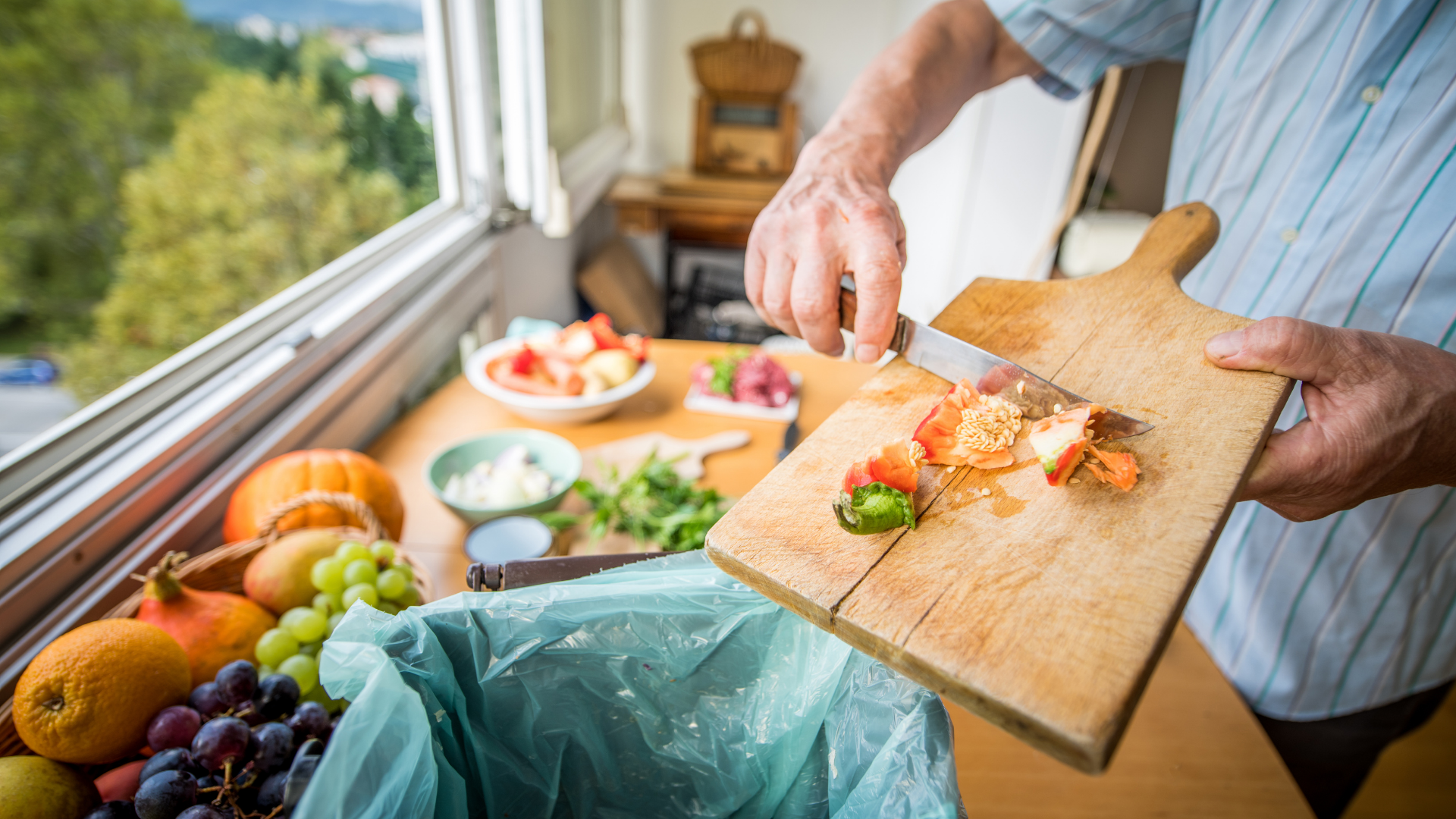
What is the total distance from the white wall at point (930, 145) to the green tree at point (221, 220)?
5.88 feet

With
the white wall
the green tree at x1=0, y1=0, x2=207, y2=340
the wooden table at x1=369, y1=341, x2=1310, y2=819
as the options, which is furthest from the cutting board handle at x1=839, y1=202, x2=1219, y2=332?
the white wall

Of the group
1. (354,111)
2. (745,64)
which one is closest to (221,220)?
(354,111)

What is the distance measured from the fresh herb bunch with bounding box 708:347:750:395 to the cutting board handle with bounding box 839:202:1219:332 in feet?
2.19

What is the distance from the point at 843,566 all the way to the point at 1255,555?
82 cm

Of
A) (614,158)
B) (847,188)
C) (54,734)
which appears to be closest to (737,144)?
(614,158)

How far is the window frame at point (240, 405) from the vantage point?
79cm

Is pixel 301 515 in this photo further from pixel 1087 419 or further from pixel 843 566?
pixel 1087 419

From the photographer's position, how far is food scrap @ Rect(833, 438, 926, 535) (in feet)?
1.82

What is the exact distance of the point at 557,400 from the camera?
1.32m

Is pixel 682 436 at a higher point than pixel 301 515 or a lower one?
lower

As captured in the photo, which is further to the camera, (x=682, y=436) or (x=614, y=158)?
(x=614, y=158)

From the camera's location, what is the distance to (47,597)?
2.52 ft

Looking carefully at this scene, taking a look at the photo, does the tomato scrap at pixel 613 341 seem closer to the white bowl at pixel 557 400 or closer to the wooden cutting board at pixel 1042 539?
the white bowl at pixel 557 400

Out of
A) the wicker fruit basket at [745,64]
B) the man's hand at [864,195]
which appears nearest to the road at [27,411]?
the man's hand at [864,195]
